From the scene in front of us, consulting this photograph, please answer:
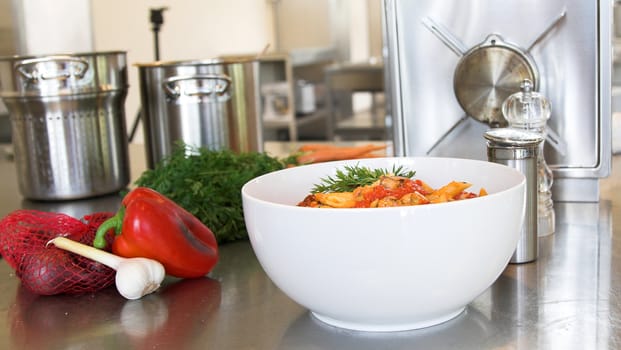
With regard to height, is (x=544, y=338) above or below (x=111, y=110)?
below

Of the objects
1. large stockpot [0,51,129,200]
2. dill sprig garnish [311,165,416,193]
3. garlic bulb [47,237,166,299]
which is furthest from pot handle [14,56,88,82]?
dill sprig garnish [311,165,416,193]

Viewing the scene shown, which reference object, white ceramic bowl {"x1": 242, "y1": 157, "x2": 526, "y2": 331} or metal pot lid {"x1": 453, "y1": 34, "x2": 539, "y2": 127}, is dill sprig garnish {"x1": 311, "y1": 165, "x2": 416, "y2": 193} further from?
metal pot lid {"x1": 453, "y1": 34, "x2": 539, "y2": 127}

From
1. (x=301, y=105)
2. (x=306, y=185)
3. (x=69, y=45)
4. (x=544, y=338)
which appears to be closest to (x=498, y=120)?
(x=306, y=185)

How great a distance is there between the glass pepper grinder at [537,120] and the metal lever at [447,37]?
20 centimetres

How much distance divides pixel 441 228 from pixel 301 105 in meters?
4.83

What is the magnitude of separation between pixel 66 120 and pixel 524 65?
754mm

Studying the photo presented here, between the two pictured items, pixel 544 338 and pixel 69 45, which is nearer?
pixel 544 338

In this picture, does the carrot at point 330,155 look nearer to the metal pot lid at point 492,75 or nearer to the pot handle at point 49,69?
the metal pot lid at point 492,75

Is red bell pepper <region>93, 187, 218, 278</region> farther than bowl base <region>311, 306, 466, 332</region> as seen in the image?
Yes

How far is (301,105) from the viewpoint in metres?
5.46

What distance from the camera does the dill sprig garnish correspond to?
0.82m

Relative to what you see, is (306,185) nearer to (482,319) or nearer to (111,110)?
(482,319)

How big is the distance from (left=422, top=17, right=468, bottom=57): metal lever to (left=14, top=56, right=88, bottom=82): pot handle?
561mm

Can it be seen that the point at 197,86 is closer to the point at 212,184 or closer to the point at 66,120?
the point at 66,120
